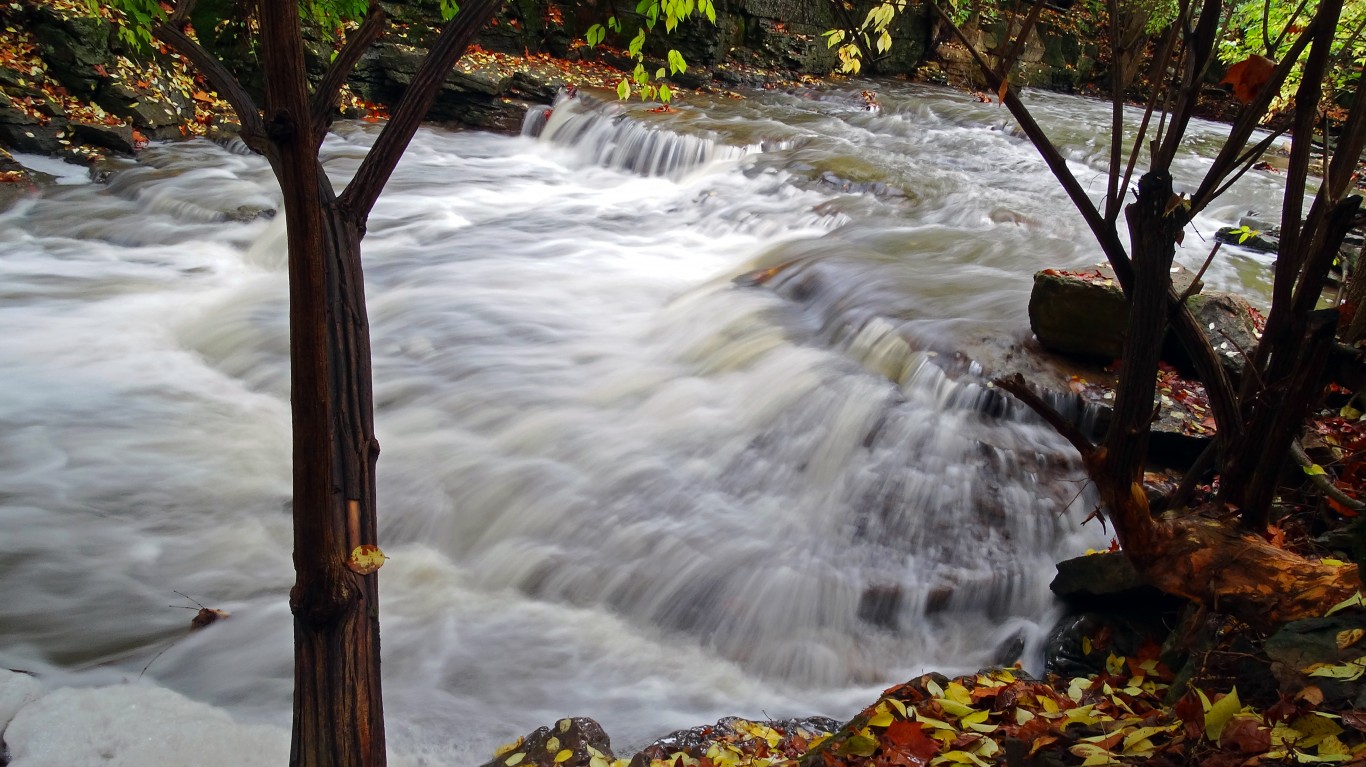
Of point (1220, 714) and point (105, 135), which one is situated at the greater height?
point (105, 135)

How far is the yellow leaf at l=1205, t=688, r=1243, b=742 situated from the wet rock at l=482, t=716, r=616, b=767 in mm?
2029

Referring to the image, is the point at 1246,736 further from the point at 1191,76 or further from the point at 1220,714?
the point at 1191,76

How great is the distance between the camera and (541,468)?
600 centimetres

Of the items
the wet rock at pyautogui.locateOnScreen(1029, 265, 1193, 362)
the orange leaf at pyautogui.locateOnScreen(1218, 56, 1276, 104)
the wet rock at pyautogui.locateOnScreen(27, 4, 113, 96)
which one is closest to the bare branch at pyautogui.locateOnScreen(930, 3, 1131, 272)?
the orange leaf at pyautogui.locateOnScreen(1218, 56, 1276, 104)

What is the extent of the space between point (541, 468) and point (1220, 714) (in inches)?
173

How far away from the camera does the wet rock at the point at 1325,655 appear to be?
2289 millimetres

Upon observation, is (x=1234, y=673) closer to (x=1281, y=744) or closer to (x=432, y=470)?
(x=1281, y=744)

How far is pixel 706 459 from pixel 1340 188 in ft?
12.9

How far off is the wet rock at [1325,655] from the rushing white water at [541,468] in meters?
1.92

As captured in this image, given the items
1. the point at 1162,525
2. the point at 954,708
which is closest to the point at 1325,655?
the point at 1162,525

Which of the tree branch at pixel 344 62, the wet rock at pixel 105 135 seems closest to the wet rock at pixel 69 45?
the wet rock at pixel 105 135

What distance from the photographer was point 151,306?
822 centimetres

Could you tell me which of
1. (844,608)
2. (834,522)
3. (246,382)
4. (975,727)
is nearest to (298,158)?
(975,727)

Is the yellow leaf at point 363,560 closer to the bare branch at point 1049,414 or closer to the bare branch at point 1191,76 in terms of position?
the bare branch at point 1049,414
